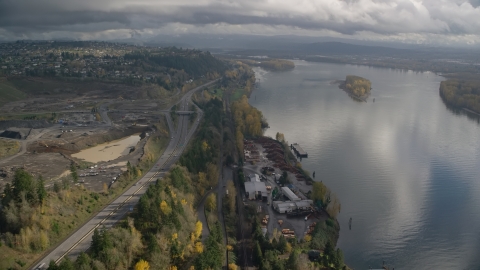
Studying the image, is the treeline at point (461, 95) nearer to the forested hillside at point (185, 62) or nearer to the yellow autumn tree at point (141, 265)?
the forested hillside at point (185, 62)

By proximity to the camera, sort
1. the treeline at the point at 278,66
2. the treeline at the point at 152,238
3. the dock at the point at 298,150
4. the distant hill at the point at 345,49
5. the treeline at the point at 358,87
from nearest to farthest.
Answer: the treeline at the point at 152,238, the dock at the point at 298,150, the treeline at the point at 358,87, the treeline at the point at 278,66, the distant hill at the point at 345,49

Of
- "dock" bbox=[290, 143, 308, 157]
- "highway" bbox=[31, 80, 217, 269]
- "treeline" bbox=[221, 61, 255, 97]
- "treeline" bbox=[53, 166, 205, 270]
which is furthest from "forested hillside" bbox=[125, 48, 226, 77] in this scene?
"treeline" bbox=[53, 166, 205, 270]

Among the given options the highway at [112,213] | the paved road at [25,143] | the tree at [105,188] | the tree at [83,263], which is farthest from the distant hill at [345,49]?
the tree at [83,263]

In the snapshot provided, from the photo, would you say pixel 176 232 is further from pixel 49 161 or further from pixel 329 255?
pixel 49 161

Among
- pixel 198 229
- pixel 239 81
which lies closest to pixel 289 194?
pixel 198 229

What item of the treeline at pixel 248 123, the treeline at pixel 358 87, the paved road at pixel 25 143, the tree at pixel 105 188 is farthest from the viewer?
the treeline at pixel 358 87

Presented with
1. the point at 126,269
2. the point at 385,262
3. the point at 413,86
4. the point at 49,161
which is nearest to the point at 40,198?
the point at 126,269

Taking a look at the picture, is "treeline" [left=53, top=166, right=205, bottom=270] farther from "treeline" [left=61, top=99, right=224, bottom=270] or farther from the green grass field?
the green grass field
